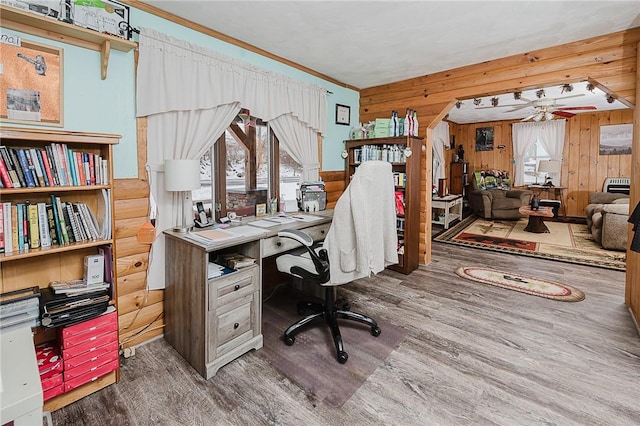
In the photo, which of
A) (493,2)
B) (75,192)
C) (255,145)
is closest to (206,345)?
(75,192)

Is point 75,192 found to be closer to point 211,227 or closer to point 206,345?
point 211,227

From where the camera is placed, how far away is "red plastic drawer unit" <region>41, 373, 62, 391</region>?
1.54 meters

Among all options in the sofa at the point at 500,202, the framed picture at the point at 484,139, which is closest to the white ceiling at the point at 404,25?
the sofa at the point at 500,202

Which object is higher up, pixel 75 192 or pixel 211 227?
pixel 75 192

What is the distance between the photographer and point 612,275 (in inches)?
140

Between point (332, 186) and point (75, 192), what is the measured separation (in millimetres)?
2689

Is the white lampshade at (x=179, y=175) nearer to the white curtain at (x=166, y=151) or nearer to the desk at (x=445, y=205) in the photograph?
the white curtain at (x=166, y=151)

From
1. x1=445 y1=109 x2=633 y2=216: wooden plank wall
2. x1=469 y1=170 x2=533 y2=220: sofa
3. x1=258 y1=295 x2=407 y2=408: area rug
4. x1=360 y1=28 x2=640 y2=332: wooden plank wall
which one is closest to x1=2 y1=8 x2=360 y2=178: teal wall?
x1=258 y1=295 x2=407 y2=408: area rug

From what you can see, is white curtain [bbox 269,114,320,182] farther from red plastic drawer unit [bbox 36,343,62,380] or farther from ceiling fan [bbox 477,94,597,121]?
ceiling fan [bbox 477,94,597,121]

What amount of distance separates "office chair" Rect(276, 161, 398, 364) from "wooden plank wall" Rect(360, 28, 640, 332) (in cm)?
197

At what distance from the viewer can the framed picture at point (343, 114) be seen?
392cm

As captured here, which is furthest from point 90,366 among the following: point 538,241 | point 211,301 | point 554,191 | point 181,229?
point 554,191

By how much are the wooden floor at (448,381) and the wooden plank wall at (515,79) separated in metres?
0.89

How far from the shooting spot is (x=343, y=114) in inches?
158
